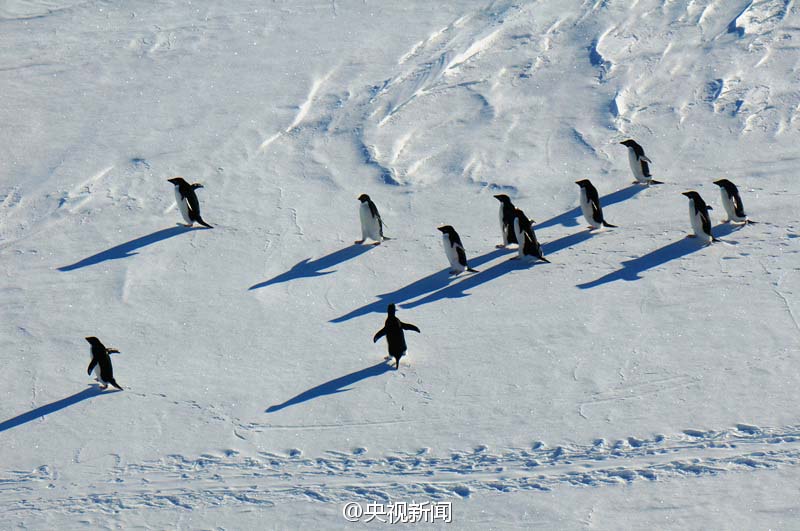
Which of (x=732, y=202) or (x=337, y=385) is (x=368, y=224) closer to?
(x=337, y=385)

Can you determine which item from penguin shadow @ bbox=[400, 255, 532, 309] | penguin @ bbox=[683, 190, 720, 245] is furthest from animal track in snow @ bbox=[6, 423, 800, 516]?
penguin @ bbox=[683, 190, 720, 245]

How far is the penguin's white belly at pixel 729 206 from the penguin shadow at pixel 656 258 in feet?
0.28

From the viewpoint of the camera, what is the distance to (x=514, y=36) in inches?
655

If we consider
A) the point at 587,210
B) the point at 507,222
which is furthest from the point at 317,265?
the point at 587,210

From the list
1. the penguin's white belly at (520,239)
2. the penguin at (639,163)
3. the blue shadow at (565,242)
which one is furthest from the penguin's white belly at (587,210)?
the penguin at (639,163)

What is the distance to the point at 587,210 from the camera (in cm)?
1165

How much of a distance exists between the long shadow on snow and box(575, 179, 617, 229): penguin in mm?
139

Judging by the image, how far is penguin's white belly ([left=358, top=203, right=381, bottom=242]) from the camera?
11656 mm

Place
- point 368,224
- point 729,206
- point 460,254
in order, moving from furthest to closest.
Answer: point 368,224
point 729,206
point 460,254

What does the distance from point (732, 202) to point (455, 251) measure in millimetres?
2924

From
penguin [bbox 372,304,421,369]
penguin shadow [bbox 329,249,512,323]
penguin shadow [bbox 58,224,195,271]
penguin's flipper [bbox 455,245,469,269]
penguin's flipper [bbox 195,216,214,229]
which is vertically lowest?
penguin [bbox 372,304,421,369]

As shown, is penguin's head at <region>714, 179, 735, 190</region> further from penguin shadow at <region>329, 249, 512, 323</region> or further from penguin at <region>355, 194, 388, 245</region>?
penguin at <region>355, 194, 388, 245</region>

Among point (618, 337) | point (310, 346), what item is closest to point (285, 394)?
point (310, 346)

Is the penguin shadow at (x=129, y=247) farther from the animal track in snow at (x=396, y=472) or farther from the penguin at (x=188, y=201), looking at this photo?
the animal track in snow at (x=396, y=472)
